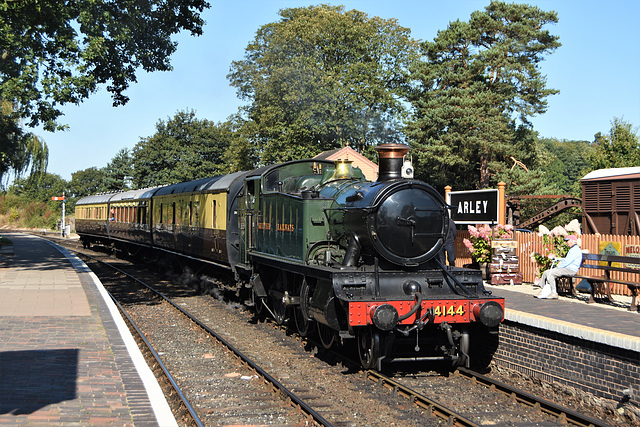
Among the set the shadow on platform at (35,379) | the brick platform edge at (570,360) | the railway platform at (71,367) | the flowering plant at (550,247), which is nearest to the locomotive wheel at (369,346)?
the brick platform edge at (570,360)

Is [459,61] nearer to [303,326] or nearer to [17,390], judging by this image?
[303,326]

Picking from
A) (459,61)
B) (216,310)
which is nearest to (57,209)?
(459,61)

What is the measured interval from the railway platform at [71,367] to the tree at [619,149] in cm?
3356

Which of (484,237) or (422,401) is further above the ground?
(484,237)

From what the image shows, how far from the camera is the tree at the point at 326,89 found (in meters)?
37.2

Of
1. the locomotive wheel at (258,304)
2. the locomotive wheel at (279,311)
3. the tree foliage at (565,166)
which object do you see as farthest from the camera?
the tree foliage at (565,166)

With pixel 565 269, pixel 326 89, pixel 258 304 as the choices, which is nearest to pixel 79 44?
pixel 258 304

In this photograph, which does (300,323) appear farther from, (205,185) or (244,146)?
(244,146)

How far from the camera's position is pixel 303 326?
10398mm

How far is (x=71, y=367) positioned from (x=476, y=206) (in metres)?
11.6

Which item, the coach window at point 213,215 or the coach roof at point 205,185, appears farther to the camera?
the coach window at point 213,215

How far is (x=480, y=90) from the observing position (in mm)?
32312

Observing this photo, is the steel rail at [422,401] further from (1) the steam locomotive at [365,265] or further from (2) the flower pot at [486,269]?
(2) the flower pot at [486,269]

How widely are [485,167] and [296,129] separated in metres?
12.4
